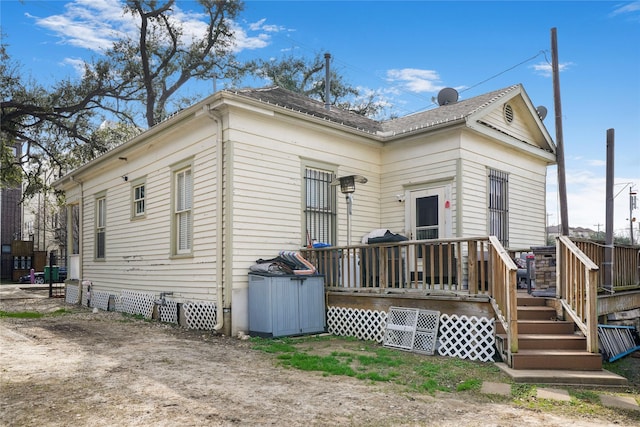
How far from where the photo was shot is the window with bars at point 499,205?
10.8 meters

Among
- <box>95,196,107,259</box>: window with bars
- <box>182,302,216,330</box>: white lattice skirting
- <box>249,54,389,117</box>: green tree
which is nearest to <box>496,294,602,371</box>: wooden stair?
<box>182,302,216,330</box>: white lattice skirting

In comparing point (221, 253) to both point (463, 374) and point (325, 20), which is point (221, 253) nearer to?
point (463, 374)

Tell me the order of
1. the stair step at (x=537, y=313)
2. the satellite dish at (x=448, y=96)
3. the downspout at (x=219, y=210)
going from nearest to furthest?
the stair step at (x=537, y=313)
the downspout at (x=219, y=210)
the satellite dish at (x=448, y=96)

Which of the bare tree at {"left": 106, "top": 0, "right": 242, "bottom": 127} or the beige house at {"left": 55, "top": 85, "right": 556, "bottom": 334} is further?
the bare tree at {"left": 106, "top": 0, "right": 242, "bottom": 127}

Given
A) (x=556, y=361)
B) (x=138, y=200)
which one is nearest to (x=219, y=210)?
(x=138, y=200)

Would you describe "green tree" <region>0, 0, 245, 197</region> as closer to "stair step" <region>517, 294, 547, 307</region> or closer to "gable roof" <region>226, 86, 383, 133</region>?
"gable roof" <region>226, 86, 383, 133</region>

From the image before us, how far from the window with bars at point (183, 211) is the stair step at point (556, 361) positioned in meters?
6.52

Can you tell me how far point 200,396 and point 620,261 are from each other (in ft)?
27.4

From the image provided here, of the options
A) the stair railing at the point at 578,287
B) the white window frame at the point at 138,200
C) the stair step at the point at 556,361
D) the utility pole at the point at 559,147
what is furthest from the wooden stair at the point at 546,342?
the white window frame at the point at 138,200

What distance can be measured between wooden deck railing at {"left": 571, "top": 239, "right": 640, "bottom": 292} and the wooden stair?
1.32 meters

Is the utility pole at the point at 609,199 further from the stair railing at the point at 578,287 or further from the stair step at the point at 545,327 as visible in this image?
the stair step at the point at 545,327

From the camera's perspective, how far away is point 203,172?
9516 mm

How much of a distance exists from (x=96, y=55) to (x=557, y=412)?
68.2 feet

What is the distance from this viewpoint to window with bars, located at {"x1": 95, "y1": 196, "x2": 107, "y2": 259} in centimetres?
1397
